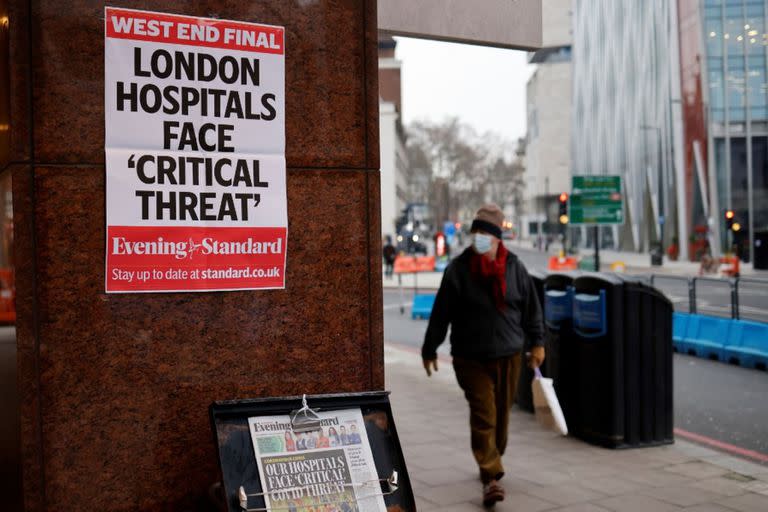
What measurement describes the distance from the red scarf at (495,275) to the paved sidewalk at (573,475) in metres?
1.32

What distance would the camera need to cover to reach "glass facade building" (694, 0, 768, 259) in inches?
1550

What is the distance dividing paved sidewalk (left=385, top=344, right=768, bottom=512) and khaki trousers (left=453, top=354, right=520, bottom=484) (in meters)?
0.30

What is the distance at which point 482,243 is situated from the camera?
5562 mm

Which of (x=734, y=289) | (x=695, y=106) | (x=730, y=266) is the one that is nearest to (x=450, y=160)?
(x=695, y=106)

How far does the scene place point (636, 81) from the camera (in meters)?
54.7

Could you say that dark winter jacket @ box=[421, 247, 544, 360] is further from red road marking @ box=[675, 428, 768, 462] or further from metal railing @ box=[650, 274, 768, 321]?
metal railing @ box=[650, 274, 768, 321]

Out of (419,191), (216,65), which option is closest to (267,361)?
(216,65)

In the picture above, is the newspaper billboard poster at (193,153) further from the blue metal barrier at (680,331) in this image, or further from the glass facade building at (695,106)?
the glass facade building at (695,106)

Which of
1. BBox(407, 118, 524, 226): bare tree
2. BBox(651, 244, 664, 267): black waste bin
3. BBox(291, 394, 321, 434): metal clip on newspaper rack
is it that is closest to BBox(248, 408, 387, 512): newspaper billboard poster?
BBox(291, 394, 321, 434): metal clip on newspaper rack

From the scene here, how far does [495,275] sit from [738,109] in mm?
41831

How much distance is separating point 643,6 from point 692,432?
32.0m

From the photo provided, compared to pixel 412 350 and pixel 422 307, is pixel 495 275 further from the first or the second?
pixel 422 307

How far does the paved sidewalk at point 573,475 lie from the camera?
211 inches

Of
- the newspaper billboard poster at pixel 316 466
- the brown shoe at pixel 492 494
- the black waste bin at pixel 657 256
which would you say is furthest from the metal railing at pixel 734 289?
the black waste bin at pixel 657 256
